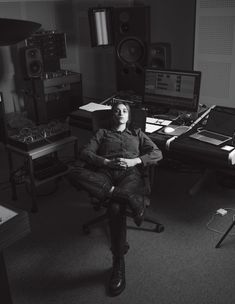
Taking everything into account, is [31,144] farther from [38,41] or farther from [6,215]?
[38,41]

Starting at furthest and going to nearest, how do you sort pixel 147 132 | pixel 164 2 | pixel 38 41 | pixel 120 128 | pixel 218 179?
pixel 38 41
pixel 164 2
pixel 218 179
pixel 147 132
pixel 120 128

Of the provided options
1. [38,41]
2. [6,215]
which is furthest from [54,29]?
[6,215]

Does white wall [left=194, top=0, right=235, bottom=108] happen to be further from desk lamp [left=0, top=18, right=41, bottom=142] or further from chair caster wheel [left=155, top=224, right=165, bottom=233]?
desk lamp [left=0, top=18, right=41, bottom=142]

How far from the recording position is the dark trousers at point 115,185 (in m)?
2.26

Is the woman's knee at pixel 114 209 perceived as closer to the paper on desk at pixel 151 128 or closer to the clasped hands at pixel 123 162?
the clasped hands at pixel 123 162

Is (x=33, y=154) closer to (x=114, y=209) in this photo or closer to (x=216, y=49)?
(x=114, y=209)

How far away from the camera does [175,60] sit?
14.2ft

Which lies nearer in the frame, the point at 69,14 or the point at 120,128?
the point at 120,128

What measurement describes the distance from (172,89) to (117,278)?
5.31 feet

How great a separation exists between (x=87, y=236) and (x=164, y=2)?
2.86 metres

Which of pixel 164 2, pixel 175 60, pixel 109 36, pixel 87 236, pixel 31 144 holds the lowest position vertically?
pixel 87 236

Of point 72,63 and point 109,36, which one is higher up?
point 109,36

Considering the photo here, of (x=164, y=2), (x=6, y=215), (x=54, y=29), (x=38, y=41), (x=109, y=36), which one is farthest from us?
(x=54, y=29)

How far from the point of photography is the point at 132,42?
3672 mm
